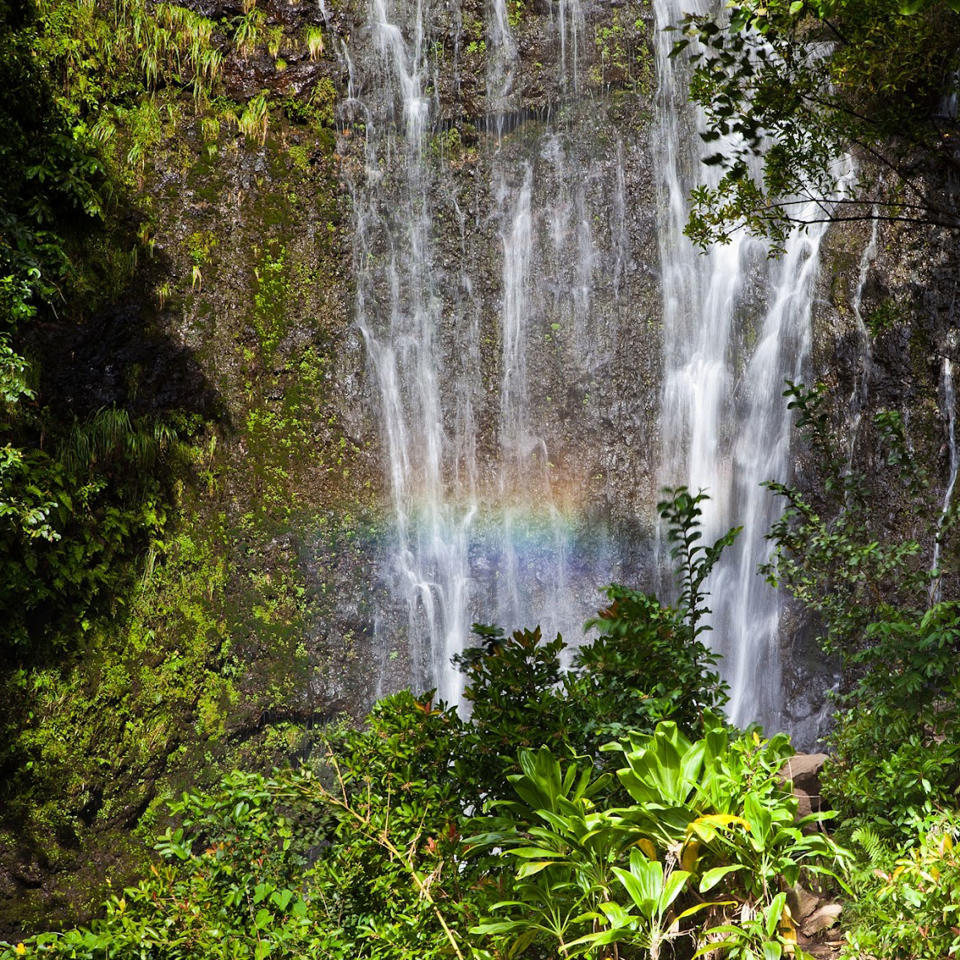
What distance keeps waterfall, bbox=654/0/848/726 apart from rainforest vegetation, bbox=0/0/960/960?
0.47m

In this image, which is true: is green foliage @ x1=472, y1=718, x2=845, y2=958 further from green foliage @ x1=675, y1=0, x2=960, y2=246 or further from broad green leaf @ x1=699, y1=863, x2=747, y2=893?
green foliage @ x1=675, y1=0, x2=960, y2=246

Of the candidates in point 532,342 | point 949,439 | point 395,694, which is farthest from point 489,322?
point 395,694

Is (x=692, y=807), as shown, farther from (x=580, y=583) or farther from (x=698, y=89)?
(x=580, y=583)

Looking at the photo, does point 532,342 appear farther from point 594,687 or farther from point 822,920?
point 822,920

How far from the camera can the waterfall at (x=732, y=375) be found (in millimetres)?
9359

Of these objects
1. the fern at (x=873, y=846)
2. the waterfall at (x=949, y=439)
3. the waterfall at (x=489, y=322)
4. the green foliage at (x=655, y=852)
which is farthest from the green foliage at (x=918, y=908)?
the waterfall at (x=489, y=322)

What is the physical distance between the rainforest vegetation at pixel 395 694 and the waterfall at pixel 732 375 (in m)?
0.47

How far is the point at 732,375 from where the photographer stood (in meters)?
10.1

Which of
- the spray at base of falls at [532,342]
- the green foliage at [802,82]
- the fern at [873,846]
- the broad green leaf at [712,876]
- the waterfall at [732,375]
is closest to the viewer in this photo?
the broad green leaf at [712,876]

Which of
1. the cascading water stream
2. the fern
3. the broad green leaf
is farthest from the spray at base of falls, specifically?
the broad green leaf

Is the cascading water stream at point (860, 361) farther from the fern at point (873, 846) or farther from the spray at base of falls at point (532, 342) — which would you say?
the fern at point (873, 846)

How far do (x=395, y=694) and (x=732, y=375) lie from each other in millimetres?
6968

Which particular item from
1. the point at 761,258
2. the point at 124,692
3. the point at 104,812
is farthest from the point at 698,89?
the point at 104,812

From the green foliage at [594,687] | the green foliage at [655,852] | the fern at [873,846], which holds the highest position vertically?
the green foliage at [655,852]
